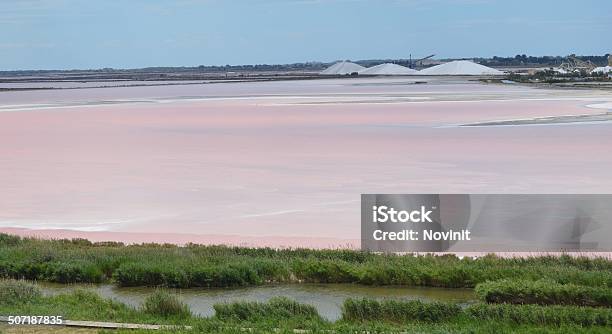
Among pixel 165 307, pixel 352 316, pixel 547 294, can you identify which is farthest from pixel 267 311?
pixel 547 294

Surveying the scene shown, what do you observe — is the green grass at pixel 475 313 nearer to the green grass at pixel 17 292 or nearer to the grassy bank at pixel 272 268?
the grassy bank at pixel 272 268

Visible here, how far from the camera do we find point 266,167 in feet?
49.4

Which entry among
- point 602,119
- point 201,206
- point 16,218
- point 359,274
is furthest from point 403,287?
point 602,119

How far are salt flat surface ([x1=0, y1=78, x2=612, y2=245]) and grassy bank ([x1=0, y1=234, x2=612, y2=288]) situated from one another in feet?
4.49

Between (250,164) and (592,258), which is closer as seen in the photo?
(592,258)

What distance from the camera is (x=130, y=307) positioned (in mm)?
6879

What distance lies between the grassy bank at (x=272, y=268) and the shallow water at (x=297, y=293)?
0.11m

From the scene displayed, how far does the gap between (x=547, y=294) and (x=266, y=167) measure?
8495 millimetres

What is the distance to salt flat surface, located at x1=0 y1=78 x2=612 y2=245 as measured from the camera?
1113 cm

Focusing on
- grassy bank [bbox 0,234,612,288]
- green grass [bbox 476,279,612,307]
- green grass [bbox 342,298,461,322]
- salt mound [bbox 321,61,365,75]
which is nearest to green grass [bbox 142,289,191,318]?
green grass [bbox 342,298,461,322]

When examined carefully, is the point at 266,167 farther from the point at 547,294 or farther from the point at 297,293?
the point at 547,294

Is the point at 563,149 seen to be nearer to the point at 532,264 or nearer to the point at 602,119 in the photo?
the point at 602,119

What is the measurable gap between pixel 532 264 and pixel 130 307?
3.35 metres

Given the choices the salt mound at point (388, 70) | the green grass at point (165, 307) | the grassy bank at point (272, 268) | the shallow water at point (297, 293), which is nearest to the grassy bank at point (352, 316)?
the green grass at point (165, 307)
